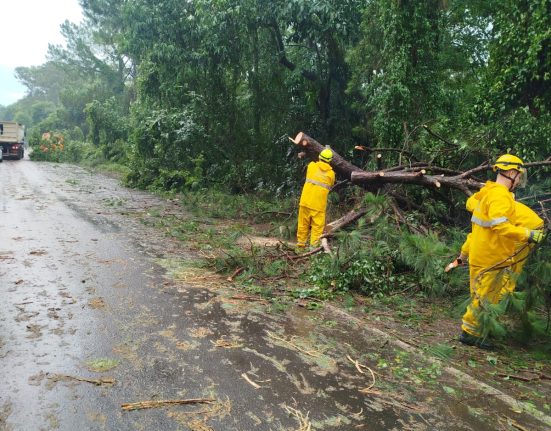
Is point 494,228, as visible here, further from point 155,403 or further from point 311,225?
point 311,225

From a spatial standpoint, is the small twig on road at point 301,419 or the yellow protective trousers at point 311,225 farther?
the yellow protective trousers at point 311,225

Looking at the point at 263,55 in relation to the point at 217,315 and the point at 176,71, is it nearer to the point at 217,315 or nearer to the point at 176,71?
the point at 176,71

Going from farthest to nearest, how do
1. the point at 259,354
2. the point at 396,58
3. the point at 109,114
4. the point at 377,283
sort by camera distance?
the point at 109,114 < the point at 396,58 < the point at 377,283 < the point at 259,354

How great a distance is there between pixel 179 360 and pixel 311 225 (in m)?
4.28

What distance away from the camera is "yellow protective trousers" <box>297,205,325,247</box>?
7234 mm

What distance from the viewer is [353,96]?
11938 mm

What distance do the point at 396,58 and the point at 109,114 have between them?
23.6m

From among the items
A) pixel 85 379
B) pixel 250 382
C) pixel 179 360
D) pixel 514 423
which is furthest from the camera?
pixel 179 360

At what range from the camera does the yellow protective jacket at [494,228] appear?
3.85 meters

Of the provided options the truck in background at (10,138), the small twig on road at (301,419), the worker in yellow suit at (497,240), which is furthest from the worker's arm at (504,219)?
the truck in background at (10,138)

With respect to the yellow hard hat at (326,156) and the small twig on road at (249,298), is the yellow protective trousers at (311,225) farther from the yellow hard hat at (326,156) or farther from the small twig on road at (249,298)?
the small twig on road at (249,298)

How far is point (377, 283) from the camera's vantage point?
5.41m

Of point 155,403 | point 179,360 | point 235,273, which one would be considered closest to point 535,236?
point 179,360

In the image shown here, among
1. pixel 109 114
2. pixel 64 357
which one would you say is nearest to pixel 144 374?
pixel 64 357
